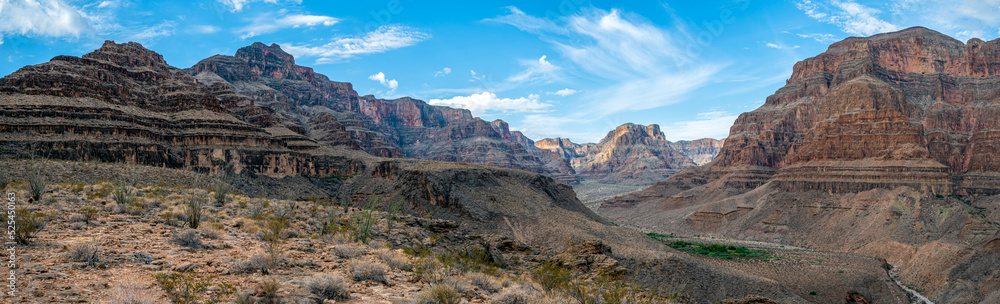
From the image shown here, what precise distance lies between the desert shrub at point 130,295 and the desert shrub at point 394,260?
18.1 feet

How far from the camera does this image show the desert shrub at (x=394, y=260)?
39.8 ft

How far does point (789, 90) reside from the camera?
14262 cm

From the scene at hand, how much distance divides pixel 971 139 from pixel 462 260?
121773mm

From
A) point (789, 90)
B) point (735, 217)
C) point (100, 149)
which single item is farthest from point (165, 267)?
point (789, 90)

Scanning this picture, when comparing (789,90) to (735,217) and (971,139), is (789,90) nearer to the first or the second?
(971,139)

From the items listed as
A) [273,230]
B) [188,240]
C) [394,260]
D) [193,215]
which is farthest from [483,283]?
[193,215]

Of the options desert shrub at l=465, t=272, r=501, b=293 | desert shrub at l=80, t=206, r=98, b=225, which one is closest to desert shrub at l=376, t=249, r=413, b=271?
desert shrub at l=465, t=272, r=501, b=293

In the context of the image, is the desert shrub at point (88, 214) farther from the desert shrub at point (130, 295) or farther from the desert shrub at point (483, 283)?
the desert shrub at point (483, 283)

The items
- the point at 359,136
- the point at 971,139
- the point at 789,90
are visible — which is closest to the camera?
the point at 971,139

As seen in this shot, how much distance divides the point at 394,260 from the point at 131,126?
6045 cm

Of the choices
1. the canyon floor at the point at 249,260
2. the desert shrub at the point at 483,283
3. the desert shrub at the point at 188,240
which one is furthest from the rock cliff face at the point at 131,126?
the desert shrub at the point at 483,283

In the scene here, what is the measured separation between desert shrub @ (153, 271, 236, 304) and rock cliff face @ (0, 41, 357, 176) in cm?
4525

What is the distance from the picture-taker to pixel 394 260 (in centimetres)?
1221

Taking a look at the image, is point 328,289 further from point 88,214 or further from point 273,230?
point 88,214
